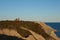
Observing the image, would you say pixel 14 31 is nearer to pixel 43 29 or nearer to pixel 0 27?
pixel 0 27

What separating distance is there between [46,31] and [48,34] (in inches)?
10.9

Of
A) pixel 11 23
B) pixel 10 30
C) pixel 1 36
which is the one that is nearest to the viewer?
pixel 1 36

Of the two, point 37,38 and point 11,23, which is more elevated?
point 11,23

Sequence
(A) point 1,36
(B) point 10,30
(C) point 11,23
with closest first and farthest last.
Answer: (A) point 1,36 → (B) point 10,30 → (C) point 11,23

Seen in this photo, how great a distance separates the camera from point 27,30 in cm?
1588

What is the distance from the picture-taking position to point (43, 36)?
16.8 meters

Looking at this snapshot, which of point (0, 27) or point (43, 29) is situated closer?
point (0, 27)

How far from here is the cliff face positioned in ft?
48.9

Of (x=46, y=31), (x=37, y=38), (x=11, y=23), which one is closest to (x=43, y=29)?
(x=46, y=31)

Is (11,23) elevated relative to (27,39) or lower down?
elevated

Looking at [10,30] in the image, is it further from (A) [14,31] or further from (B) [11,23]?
(B) [11,23]

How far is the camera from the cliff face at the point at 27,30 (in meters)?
14.9

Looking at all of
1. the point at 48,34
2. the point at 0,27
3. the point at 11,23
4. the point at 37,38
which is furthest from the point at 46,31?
the point at 0,27

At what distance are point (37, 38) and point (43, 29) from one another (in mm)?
1517
